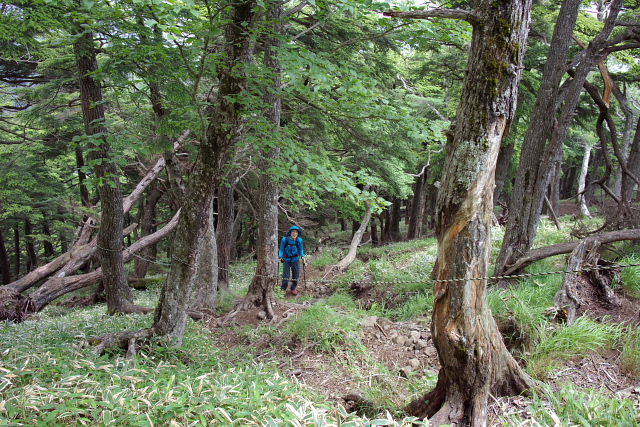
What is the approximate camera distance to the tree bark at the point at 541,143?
5.80 metres

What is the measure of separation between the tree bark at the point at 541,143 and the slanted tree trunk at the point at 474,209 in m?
3.61

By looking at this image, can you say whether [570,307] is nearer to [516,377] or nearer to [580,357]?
[580,357]

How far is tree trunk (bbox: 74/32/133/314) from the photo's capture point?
20.5 ft

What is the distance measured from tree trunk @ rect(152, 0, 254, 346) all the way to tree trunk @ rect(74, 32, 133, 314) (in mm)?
2260

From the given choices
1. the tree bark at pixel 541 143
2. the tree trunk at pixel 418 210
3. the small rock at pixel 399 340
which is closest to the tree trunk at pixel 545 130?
the tree bark at pixel 541 143

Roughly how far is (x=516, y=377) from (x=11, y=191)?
1542 centimetres

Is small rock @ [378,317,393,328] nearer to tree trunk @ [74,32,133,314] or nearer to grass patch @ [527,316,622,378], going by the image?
grass patch @ [527,316,622,378]

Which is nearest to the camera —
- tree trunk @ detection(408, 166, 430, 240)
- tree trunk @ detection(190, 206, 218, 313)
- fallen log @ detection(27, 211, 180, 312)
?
tree trunk @ detection(190, 206, 218, 313)

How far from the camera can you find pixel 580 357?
4152 millimetres

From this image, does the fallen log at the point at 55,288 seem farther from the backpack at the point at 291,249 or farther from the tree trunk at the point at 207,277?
the backpack at the point at 291,249

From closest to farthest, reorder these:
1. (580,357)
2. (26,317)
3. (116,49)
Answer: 1. (580,357)
2. (116,49)
3. (26,317)

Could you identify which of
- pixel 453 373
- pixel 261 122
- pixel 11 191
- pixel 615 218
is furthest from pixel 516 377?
pixel 11 191

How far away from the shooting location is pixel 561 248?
19.0 ft

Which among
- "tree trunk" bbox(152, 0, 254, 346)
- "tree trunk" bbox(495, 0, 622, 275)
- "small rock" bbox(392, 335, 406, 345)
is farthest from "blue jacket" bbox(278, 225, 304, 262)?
"tree trunk" bbox(495, 0, 622, 275)
